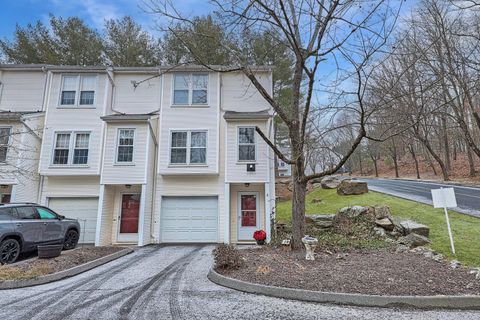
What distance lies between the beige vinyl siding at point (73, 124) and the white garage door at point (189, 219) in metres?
3.71

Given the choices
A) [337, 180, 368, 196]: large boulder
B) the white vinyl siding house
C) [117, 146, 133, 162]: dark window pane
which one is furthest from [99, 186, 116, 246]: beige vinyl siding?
[337, 180, 368, 196]: large boulder

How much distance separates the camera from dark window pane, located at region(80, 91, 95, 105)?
13125mm

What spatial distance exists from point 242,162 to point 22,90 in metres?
11.7

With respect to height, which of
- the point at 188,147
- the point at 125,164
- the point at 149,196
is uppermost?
the point at 188,147

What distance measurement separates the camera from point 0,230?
24.4ft

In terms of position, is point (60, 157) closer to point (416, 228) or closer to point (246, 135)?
point (246, 135)

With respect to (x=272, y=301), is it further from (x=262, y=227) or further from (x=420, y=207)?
(x=420, y=207)

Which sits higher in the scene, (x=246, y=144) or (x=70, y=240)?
(x=246, y=144)

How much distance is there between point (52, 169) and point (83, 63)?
1027 centimetres

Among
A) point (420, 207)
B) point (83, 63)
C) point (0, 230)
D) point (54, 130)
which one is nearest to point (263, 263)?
point (0, 230)

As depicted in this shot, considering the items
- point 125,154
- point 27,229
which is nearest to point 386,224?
point 125,154

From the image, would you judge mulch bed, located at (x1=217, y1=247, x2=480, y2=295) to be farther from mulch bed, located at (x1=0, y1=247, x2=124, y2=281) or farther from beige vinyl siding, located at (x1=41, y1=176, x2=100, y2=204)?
beige vinyl siding, located at (x1=41, y1=176, x2=100, y2=204)

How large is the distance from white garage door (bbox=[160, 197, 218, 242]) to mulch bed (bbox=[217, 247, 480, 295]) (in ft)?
18.3

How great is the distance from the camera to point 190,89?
43.5 ft
